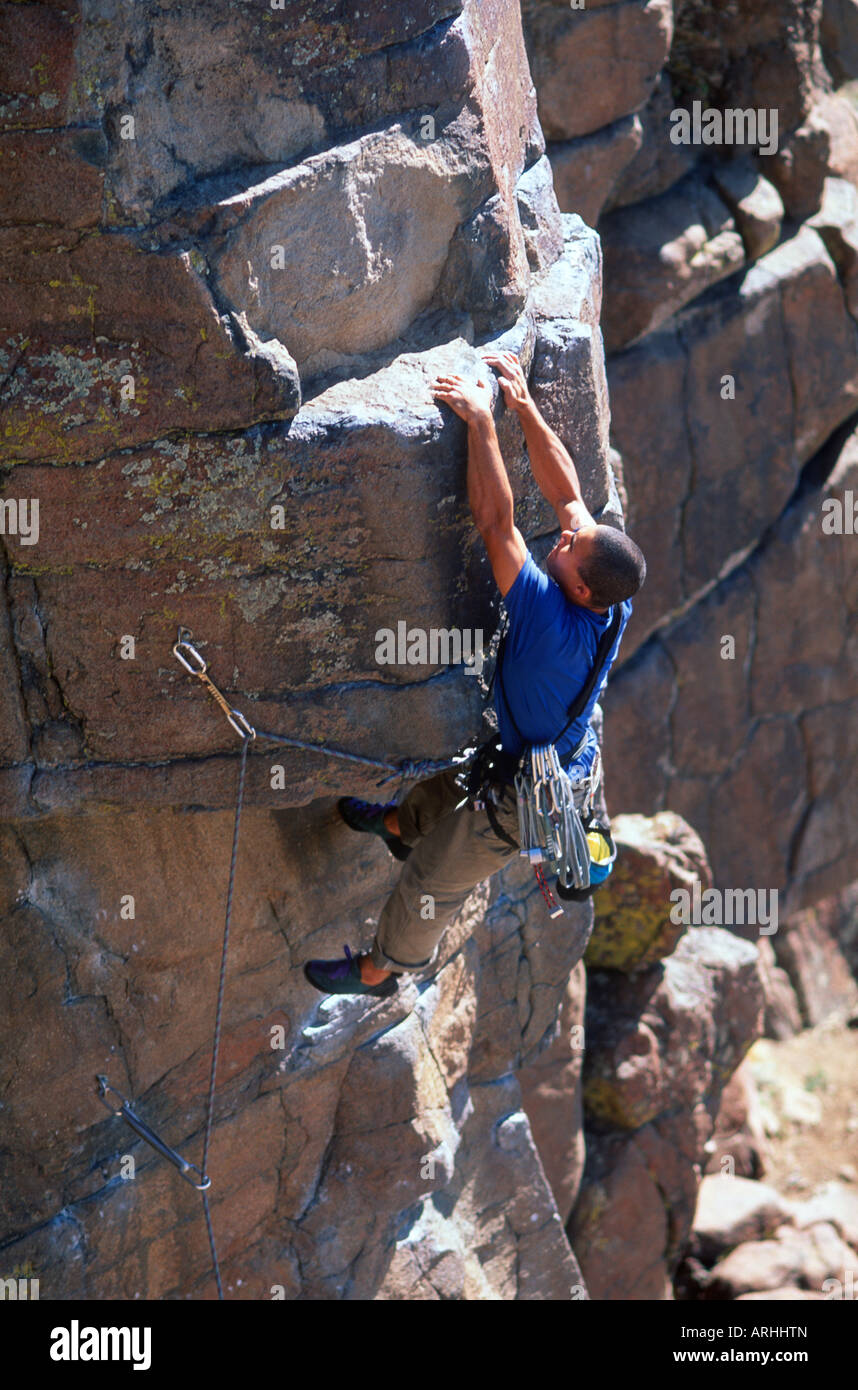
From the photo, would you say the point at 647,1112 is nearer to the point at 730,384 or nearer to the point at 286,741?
the point at 730,384

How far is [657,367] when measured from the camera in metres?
8.52

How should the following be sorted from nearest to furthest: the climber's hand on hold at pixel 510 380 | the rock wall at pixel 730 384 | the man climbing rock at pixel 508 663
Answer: the man climbing rock at pixel 508 663 → the climber's hand on hold at pixel 510 380 → the rock wall at pixel 730 384

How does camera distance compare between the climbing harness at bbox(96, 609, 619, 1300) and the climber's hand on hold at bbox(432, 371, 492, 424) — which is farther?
the climbing harness at bbox(96, 609, 619, 1300)

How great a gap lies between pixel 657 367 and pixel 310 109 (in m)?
5.00

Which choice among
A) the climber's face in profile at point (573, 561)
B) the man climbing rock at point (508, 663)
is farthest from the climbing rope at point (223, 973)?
the climber's face in profile at point (573, 561)

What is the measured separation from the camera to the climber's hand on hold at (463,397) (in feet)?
12.8

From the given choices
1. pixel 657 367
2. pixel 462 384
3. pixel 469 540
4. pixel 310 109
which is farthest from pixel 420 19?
pixel 657 367

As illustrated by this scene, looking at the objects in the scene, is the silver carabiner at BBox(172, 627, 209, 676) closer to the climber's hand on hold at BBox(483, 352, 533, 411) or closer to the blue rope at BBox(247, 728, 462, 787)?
the blue rope at BBox(247, 728, 462, 787)

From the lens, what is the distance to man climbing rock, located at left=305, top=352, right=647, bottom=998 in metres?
4.00

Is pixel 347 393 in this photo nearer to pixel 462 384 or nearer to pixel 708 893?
pixel 462 384

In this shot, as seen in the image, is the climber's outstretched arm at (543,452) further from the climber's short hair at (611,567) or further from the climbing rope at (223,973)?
the climbing rope at (223,973)

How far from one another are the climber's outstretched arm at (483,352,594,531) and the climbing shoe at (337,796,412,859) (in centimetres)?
124

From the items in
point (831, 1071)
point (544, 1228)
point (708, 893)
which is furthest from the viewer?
point (831, 1071)

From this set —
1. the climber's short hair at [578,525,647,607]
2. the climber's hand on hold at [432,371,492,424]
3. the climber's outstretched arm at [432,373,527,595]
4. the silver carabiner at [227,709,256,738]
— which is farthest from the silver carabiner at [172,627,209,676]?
the climber's short hair at [578,525,647,607]
